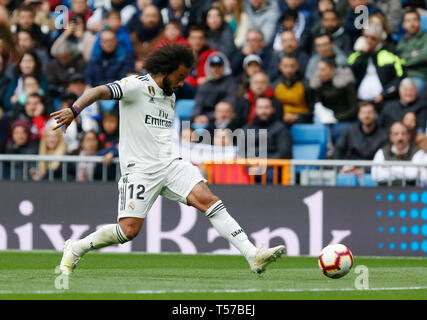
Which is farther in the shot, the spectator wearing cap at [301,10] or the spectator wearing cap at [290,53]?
the spectator wearing cap at [301,10]

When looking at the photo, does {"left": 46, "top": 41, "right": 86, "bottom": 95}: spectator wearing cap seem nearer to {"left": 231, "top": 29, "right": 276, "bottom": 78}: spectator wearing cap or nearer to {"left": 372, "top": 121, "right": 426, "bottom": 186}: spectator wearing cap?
{"left": 231, "top": 29, "right": 276, "bottom": 78}: spectator wearing cap

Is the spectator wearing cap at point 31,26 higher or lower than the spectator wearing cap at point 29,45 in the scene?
higher

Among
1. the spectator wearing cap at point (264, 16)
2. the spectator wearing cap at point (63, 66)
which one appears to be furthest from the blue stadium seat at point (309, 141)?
the spectator wearing cap at point (63, 66)

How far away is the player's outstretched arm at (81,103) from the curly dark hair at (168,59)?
0.83 m

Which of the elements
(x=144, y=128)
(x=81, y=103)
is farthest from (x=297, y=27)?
(x=81, y=103)

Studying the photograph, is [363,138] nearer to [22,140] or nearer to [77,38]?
[22,140]

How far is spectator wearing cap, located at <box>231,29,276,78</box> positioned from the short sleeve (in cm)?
881

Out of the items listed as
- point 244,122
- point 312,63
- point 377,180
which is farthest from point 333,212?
point 312,63

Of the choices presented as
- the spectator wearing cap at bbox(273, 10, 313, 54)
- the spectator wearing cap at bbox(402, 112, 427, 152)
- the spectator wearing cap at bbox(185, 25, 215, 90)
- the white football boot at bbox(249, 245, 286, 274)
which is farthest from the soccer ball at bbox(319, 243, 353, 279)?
the spectator wearing cap at bbox(273, 10, 313, 54)

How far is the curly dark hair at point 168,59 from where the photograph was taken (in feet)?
37.5

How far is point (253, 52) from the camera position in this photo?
20141mm

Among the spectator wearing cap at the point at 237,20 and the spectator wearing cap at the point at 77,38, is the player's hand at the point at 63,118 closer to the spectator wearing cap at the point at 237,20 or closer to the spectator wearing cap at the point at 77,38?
the spectator wearing cap at the point at 237,20

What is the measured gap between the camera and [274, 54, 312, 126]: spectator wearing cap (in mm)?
18953

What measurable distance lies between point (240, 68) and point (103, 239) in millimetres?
9223
